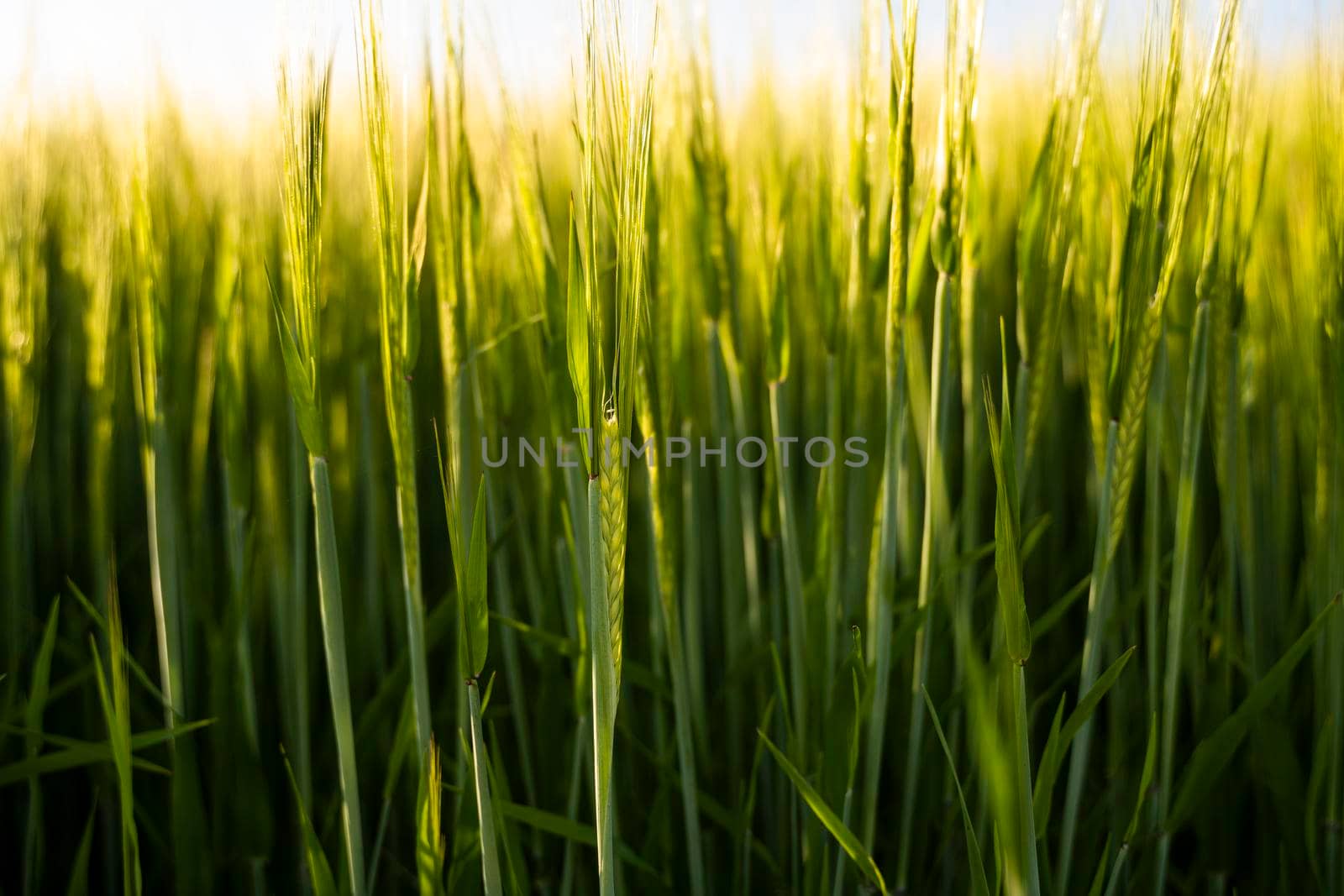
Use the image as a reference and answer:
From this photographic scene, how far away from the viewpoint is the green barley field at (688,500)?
1.58 ft

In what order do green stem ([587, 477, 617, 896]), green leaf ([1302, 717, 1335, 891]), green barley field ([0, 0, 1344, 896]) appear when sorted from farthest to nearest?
1. green leaf ([1302, 717, 1335, 891])
2. green barley field ([0, 0, 1344, 896])
3. green stem ([587, 477, 617, 896])

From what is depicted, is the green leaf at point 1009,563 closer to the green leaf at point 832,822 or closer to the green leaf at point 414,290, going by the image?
the green leaf at point 832,822

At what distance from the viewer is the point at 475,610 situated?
406 mm

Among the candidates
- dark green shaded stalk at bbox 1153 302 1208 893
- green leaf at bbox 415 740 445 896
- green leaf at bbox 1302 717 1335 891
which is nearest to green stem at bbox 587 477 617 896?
green leaf at bbox 415 740 445 896

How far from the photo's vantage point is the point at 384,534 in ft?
2.76

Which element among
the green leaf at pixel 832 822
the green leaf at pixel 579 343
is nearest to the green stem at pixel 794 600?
the green leaf at pixel 832 822

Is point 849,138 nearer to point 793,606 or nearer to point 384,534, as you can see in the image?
point 793,606

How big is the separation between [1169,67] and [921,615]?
337 mm

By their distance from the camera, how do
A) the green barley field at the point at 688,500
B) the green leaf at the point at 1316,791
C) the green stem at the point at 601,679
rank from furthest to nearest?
1. the green leaf at the point at 1316,791
2. the green barley field at the point at 688,500
3. the green stem at the point at 601,679

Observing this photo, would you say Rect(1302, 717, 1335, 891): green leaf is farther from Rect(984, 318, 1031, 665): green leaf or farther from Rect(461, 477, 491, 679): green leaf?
Rect(461, 477, 491, 679): green leaf

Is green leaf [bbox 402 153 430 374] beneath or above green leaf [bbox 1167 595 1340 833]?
above

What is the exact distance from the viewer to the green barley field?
19.0 inches

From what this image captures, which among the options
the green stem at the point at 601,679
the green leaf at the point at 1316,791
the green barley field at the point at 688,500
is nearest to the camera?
the green stem at the point at 601,679

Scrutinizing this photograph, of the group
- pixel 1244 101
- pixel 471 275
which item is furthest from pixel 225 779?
pixel 1244 101
